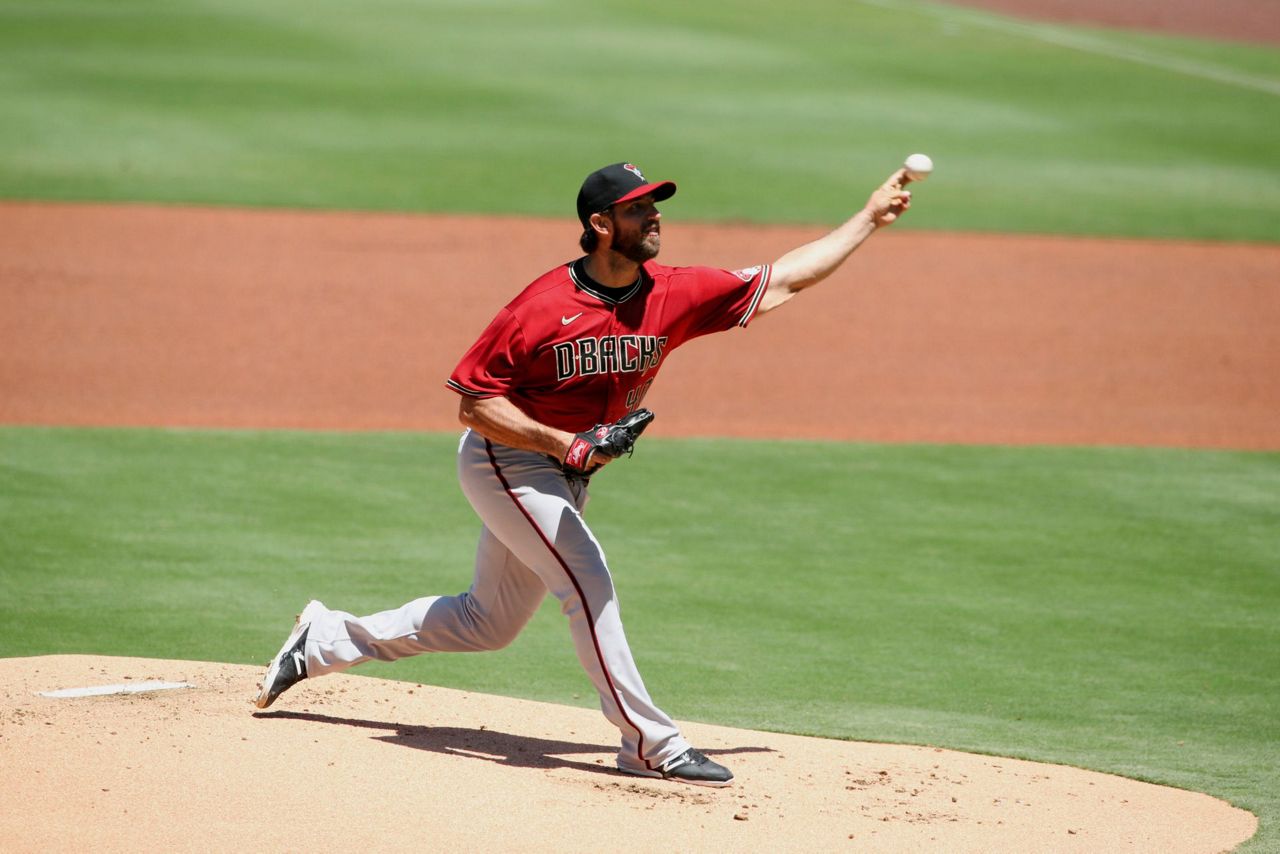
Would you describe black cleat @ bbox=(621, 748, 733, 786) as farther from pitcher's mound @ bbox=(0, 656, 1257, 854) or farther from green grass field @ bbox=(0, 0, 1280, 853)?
green grass field @ bbox=(0, 0, 1280, 853)

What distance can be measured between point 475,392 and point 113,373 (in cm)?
740

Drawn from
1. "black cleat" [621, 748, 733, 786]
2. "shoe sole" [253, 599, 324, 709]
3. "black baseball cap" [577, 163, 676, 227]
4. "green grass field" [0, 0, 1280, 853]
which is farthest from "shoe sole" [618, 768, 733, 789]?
"black baseball cap" [577, 163, 676, 227]

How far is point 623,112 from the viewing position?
68.4ft

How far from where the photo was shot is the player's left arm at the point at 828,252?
5695mm

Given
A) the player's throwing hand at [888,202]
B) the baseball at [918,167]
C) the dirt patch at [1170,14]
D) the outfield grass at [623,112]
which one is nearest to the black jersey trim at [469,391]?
the player's throwing hand at [888,202]

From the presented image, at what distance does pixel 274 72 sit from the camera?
22.1 m

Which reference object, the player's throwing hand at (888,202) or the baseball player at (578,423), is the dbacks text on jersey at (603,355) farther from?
the player's throwing hand at (888,202)

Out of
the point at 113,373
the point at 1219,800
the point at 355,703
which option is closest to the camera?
the point at 1219,800

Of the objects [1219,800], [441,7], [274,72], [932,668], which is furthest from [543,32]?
[1219,800]

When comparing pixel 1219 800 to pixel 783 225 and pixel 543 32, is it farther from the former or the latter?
pixel 543 32

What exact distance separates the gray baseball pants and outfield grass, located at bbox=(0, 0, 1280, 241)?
1158 cm

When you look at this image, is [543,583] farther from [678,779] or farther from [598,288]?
[598,288]

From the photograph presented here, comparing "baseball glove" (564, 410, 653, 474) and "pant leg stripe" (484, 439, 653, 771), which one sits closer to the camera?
"baseball glove" (564, 410, 653, 474)

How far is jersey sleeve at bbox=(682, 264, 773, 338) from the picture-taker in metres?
5.58
